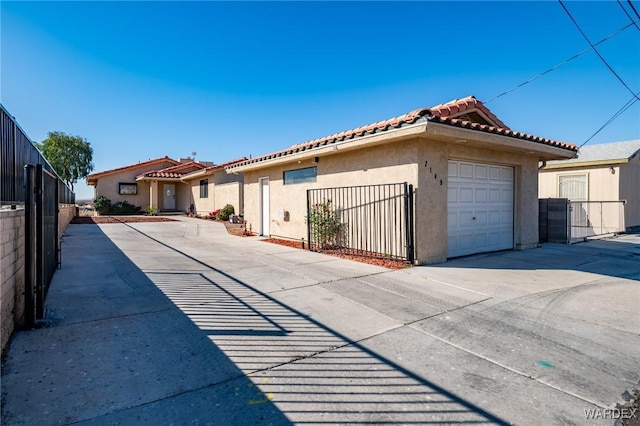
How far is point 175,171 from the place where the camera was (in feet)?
89.4

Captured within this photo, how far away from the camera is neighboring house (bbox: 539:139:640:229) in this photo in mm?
15320

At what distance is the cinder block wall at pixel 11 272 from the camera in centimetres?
318

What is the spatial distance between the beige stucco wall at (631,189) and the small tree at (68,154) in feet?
145

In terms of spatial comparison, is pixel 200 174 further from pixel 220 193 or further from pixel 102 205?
pixel 102 205

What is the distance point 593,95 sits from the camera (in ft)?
42.8

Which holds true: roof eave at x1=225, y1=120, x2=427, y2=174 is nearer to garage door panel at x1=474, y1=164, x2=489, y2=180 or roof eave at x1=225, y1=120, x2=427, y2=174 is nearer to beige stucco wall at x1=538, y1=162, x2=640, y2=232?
garage door panel at x1=474, y1=164, x2=489, y2=180

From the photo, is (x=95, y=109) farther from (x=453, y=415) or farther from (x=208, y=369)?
(x=453, y=415)

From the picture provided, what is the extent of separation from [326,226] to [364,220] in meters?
1.28

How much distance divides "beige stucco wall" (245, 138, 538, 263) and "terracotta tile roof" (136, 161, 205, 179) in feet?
54.3

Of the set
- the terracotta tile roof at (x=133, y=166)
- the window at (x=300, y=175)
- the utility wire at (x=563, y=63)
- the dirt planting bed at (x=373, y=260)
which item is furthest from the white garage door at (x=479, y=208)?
the terracotta tile roof at (x=133, y=166)

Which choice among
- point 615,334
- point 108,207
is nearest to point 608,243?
point 615,334

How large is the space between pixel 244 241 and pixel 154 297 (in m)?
7.13

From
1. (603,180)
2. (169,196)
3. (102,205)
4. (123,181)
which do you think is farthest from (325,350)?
(123,181)

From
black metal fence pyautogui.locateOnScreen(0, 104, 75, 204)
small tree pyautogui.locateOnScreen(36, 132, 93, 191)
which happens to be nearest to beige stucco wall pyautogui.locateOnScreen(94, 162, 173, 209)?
small tree pyautogui.locateOnScreen(36, 132, 93, 191)
